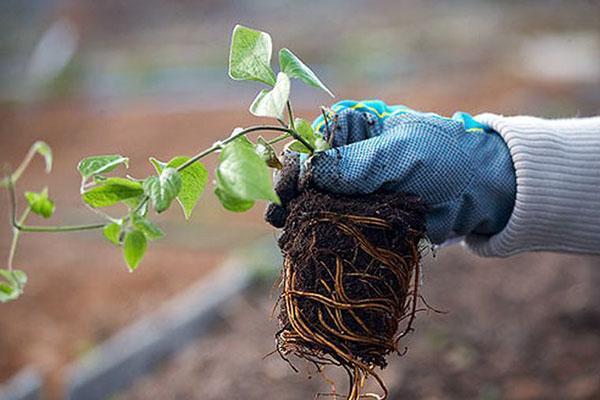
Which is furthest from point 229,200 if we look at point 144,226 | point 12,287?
point 12,287

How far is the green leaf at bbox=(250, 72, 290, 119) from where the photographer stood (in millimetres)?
1159

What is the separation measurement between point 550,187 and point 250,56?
1.79ft

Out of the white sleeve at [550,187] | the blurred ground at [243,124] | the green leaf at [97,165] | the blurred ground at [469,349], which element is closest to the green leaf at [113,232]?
the green leaf at [97,165]

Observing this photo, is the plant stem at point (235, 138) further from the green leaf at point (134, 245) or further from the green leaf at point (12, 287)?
the green leaf at point (12, 287)

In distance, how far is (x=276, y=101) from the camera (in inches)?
45.9

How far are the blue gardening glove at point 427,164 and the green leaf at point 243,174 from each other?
151 mm

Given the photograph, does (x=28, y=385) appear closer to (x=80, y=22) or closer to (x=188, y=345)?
(x=188, y=345)

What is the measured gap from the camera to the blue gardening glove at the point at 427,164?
126 centimetres

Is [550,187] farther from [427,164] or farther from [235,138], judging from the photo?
[235,138]

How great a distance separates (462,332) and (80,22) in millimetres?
10618

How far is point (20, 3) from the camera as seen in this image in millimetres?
12492

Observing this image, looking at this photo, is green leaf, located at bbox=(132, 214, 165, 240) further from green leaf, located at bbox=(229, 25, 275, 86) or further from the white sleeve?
the white sleeve

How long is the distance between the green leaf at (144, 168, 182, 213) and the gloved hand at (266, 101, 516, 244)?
196 mm

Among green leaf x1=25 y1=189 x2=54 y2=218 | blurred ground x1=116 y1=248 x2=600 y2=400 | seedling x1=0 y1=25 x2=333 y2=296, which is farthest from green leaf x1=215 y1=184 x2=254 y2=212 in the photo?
blurred ground x1=116 y1=248 x2=600 y2=400
